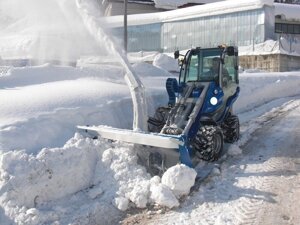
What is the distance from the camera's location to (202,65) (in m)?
10.5

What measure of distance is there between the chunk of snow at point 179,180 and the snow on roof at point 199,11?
26116 mm

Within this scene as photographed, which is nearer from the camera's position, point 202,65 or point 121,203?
point 121,203

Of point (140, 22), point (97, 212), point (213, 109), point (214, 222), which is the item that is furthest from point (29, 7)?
point (140, 22)

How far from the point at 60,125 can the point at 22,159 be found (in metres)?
1.83

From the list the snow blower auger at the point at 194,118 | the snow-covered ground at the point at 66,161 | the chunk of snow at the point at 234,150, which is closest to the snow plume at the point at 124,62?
the snow blower auger at the point at 194,118

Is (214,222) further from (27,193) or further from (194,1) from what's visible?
(194,1)

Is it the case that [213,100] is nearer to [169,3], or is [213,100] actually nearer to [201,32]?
[201,32]

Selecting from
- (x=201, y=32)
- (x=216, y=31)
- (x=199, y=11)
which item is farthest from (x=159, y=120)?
(x=199, y=11)

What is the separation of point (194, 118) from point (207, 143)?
24.5 inches

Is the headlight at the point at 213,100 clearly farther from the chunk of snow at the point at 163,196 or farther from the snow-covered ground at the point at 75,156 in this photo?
the chunk of snow at the point at 163,196

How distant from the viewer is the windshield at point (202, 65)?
10.3m

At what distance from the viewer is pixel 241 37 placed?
3494cm

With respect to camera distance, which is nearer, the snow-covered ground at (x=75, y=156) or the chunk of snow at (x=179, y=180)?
the snow-covered ground at (x=75, y=156)

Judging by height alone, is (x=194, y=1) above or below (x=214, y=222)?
above
